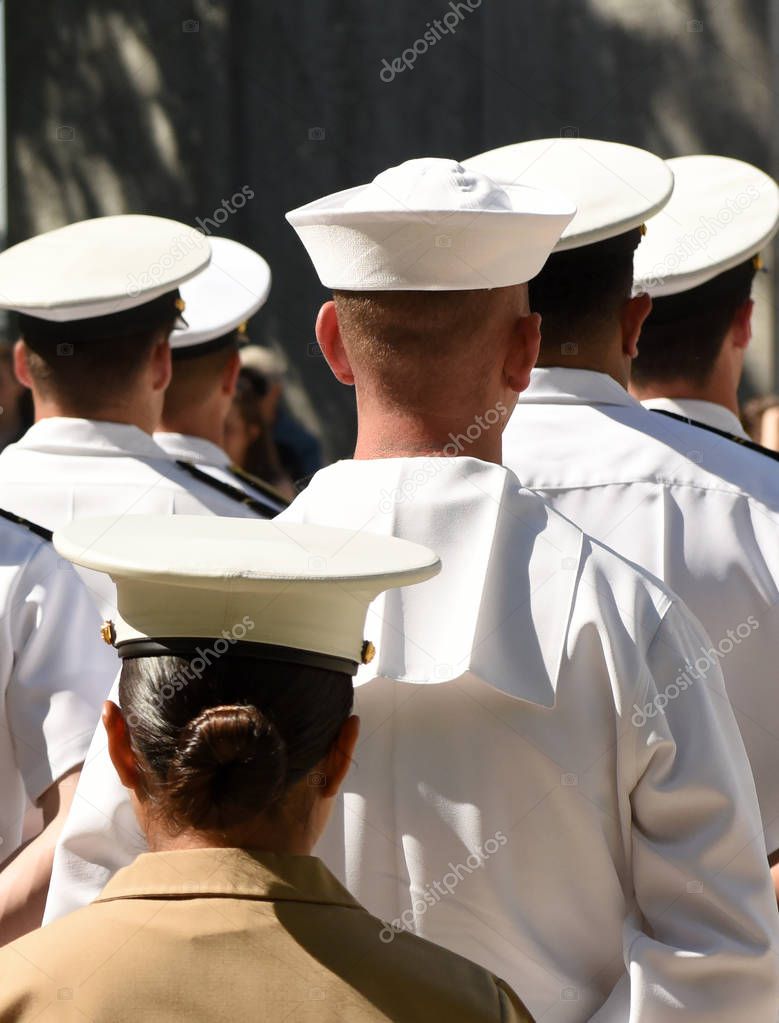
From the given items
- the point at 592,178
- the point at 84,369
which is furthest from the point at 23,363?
the point at 592,178

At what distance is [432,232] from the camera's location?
1.91 meters

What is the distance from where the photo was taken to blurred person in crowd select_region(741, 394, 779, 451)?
5.64 meters

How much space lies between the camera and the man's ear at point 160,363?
3.30 m

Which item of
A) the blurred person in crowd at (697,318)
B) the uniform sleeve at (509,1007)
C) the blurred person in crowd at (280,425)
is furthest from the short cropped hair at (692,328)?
the blurred person in crowd at (280,425)

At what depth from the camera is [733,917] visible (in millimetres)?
1750

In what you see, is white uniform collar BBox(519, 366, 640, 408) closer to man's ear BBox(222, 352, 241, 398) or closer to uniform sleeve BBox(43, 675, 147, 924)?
uniform sleeve BBox(43, 675, 147, 924)

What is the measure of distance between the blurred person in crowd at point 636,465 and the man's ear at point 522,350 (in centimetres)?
54

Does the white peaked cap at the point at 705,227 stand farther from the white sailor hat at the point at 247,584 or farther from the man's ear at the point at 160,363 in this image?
the white sailor hat at the point at 247,584

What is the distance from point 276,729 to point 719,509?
113 centimetres

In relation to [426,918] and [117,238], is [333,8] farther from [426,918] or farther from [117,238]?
[426,918]

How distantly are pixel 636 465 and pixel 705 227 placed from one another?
845 millimetres

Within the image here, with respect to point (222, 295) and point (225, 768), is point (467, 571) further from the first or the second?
point (222, 295)

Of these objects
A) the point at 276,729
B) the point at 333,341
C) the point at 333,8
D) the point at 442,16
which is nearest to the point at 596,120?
the point at 442,16
